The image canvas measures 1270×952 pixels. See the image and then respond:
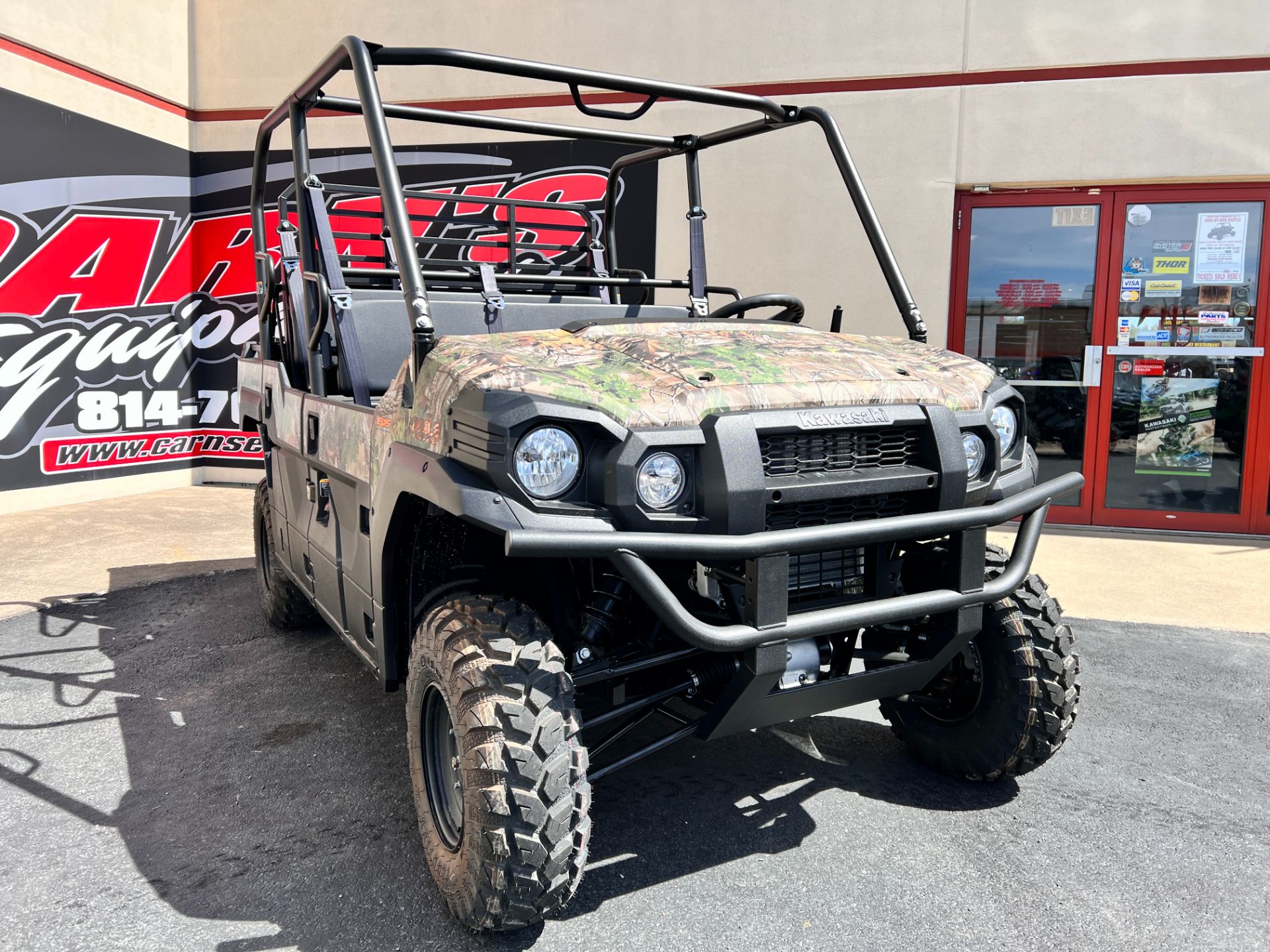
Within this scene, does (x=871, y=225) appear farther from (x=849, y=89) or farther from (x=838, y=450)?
(x=849, y=89)

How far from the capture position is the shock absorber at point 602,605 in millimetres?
2344

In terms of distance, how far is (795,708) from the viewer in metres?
2.34

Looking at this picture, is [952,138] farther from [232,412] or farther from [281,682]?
[232,412]

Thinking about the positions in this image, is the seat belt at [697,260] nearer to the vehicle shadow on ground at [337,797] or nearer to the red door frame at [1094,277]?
the vehicle shadow on ground at [337,797]

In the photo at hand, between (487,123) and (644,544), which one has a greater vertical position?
(487,123)

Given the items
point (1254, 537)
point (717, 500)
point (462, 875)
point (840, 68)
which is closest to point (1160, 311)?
point (1254, 537)

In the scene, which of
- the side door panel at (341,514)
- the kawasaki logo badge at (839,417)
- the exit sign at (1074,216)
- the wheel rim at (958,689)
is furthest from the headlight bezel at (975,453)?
the exit sign at (1074,216)

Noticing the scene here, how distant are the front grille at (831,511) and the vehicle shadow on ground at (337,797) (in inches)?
40.0

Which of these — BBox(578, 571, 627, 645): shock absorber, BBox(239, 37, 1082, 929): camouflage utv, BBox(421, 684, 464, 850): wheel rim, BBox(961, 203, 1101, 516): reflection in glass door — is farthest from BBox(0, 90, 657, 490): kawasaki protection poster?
BBox(421, 684, 464, 850): wheel rim

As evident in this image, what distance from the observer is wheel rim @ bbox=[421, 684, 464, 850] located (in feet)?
7.82

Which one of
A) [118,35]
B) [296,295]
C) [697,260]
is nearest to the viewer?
[296,295]

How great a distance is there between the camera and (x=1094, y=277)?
7.22 meters

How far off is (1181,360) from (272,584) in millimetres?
6511

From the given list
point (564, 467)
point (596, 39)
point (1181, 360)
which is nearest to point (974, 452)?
point (564, 467)
